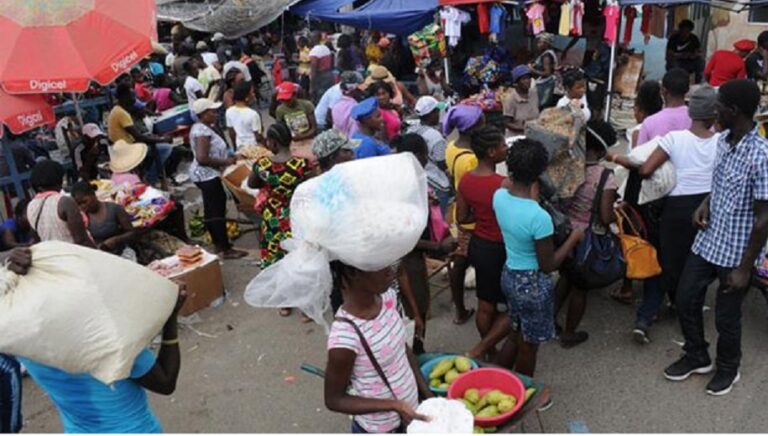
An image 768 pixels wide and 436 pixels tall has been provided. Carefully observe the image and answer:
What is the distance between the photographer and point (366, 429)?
2502 millimetres

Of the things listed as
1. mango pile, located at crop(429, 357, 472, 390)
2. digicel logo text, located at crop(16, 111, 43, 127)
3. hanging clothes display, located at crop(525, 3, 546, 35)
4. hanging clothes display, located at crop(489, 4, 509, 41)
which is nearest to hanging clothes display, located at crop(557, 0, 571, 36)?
hanging clothes display, located at crop(525, 3, 546, 35)

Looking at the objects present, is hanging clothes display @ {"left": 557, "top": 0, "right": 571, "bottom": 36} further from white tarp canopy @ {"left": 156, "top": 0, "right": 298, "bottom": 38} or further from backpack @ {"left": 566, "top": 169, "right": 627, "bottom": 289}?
white tarp canopy @ {"left": 156, "top": 0, "right": 298, "bottom": 38}

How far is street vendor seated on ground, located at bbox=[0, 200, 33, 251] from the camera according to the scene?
543 cm

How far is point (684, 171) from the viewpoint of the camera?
13.6 ft

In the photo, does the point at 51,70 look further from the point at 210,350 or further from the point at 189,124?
the point at 189,124

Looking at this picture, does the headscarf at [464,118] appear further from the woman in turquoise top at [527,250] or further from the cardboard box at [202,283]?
the cardboard box at [202,283]

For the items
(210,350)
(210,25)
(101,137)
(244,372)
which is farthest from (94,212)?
(210,25)

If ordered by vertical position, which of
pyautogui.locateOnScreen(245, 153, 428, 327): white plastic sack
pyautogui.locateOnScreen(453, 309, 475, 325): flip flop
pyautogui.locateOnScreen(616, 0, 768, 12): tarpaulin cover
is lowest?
pyautogui.locateOnScreen(453, 309, 475, 325): flip flop

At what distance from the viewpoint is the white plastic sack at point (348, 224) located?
210cm

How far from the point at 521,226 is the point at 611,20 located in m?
6.93

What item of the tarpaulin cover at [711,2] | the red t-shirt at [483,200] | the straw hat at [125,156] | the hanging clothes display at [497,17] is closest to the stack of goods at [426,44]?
the hanging clothes display at [497,17]

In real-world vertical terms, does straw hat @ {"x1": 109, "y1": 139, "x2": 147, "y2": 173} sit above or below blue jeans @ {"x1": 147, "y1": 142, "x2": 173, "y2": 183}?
above

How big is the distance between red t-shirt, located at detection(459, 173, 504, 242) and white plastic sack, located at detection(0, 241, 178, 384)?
2243mm

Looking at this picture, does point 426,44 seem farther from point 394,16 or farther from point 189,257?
point 189,257
